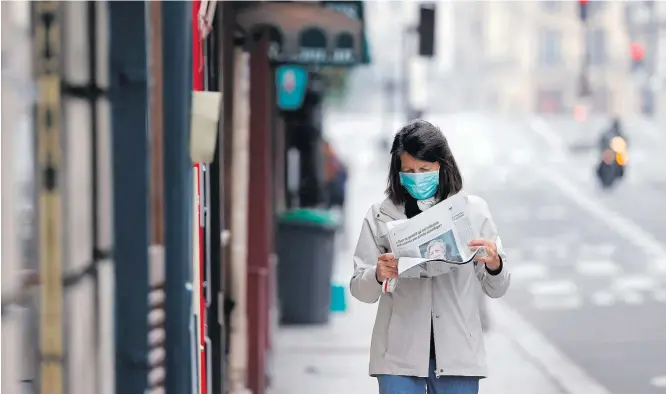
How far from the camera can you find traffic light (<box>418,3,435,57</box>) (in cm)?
1294

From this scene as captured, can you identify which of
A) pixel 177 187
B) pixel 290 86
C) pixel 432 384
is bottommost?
pixel 432 384

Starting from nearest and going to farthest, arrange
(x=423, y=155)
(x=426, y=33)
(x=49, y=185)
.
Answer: (x=49, y=185) → (x=423, y=155) → (x=426, y=33)

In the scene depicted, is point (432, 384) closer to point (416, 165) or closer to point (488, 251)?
point (488, 251)

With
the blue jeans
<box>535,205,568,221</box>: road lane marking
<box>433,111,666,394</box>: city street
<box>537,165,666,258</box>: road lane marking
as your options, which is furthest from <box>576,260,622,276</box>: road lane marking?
the blue jeans

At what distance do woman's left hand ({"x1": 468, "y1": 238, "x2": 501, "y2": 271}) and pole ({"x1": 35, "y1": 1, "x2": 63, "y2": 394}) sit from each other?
1770mm

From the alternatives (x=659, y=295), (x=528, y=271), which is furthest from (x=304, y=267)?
(x=528, y=271)

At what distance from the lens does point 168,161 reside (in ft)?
12.0

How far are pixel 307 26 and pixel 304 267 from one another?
410 cm

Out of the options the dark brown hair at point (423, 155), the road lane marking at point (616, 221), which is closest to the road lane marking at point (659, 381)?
the dark brown hair at point (423, 155)

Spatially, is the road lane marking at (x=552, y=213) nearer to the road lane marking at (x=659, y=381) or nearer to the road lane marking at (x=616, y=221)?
the road lane marking at (x=616, y=221)

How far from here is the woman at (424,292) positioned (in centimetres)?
455

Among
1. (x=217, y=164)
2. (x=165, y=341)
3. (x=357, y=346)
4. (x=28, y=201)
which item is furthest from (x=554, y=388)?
(x=28, y=201)

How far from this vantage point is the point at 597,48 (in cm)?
8069

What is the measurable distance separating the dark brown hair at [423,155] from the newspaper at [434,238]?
205mm
